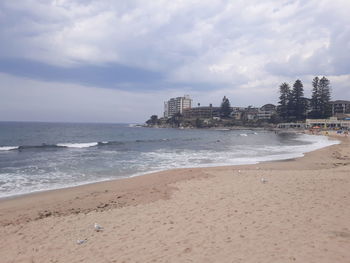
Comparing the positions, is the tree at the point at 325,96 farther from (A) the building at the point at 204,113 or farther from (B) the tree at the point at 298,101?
(A) the building at the point at 204,113

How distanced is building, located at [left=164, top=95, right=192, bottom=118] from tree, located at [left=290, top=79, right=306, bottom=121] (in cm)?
7405

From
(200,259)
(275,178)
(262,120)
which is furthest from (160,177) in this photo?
(262,120)

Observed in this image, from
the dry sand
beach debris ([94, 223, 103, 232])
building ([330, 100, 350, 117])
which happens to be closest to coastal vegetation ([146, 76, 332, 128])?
building ([330, 100, 350, 117])

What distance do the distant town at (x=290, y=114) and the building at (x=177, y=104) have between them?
20943mm

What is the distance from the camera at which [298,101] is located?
82812mm

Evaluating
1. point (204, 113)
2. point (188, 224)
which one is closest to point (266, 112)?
point (204, 113)

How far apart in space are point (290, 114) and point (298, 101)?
5.40 m

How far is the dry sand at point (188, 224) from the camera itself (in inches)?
165

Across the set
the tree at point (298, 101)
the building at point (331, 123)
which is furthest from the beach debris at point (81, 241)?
the tree at point (298, 101)

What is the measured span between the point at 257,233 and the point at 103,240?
125 inches

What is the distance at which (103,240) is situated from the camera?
16.2 feet

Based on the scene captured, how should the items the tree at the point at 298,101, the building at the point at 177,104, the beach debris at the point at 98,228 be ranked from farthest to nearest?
1. the building at the point at 177,104
2. the tree at the point at 298,101
3. the beach debris at the point at 98,228

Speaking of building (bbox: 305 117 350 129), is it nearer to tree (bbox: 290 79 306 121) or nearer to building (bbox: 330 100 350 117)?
tree (bbox: 290 79 306 121)

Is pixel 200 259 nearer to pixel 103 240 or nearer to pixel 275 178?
pixel 103 240
